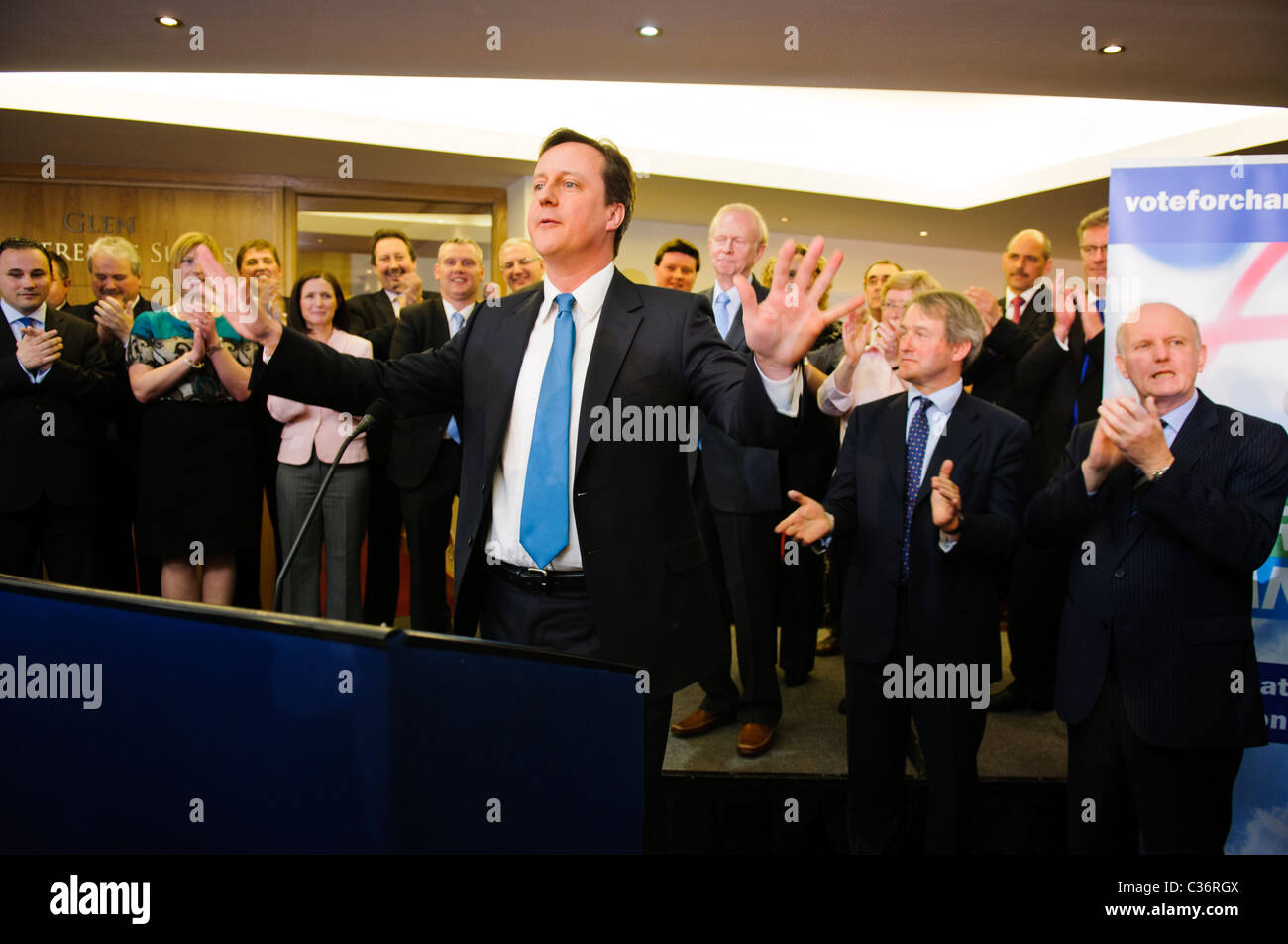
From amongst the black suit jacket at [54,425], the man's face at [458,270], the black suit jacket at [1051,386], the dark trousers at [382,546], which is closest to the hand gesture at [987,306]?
the black suit jacket at [1051,386]

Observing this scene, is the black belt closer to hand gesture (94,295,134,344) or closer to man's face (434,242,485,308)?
man's face (434,242,485,308)

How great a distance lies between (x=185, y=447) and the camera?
316 cm

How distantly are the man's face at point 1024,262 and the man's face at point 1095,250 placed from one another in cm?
82

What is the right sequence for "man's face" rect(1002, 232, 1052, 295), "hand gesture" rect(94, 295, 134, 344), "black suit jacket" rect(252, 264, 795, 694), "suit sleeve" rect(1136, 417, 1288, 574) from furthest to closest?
1. "man's face" rect(1002, 232, 1052, 295)
2. "hand gesture" rect(94, 295, 134, 344)
3. "suit sleeve" rect(1136, 417, 1288, 574)
4. "black suit jacket" rect(252, 264, 795, 694)

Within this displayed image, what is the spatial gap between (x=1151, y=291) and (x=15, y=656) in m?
2.38

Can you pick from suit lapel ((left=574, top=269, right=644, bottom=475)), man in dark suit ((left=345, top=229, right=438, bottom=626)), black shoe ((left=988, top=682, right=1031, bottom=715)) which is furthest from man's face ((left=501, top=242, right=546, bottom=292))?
black shoe ((left=988, top=682, right=1031, bottom=715))

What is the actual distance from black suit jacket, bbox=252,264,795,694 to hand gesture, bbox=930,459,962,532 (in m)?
0.63

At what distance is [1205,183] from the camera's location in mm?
2244

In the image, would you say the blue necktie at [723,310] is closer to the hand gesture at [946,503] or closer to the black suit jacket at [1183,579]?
the hand gesture at [946,503]

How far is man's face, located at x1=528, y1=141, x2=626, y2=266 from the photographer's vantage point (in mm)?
1646

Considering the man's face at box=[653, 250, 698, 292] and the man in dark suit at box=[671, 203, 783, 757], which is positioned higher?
the man's face at box=[653, 250, 698, 292]

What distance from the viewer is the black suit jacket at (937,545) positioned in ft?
7.15

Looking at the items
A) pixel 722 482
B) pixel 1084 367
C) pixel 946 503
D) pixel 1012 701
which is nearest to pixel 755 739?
pixel 722 482
